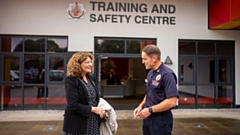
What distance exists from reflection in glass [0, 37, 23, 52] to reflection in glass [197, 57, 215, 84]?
6454 mm

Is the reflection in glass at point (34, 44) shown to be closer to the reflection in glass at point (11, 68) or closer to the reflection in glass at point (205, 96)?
the reflection in glass at point (11, 68)

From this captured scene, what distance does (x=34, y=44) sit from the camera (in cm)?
820

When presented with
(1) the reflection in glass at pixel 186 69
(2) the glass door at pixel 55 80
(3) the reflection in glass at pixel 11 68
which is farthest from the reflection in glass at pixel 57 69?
(1) the reflection in glass at pixel 186 69

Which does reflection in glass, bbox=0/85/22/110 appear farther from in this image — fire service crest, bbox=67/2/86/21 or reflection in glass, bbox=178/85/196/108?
reflection in glass, bbox=178/85/196/108

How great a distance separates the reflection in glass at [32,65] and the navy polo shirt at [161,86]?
6.45 metres

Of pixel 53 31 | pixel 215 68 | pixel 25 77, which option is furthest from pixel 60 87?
pixel 215 68

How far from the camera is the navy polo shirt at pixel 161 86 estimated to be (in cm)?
227

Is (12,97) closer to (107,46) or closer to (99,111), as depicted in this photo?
(107,46)

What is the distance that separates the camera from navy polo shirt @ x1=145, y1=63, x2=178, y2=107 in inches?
89.5

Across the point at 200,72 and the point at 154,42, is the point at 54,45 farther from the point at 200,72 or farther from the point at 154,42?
the point at 200,72

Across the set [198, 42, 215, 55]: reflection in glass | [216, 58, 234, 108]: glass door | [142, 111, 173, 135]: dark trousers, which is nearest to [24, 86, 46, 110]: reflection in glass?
[198, 42, 215, 55]: reflection in glass

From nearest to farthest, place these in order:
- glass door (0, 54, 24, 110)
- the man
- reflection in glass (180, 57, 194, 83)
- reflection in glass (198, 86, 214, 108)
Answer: the man, glass door (0, 54, 24, 110), reflection in glass (180, 57, 194, 83), reflection in glass (198, 86, 214, 108)

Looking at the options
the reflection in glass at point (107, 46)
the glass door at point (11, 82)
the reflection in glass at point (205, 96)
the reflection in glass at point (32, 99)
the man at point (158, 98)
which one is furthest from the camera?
the reflection in glass at point (205, 96)

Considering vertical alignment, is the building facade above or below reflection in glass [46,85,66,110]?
above
